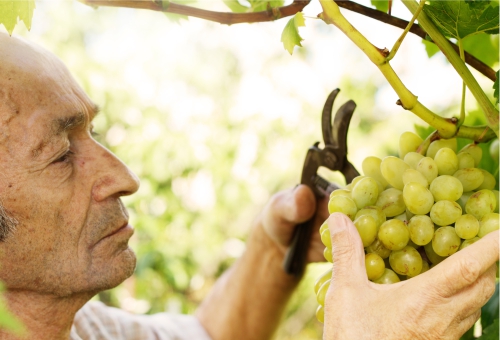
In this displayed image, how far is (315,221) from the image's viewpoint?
120cm

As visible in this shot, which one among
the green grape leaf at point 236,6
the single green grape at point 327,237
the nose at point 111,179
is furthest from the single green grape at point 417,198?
the nose at point 111,179

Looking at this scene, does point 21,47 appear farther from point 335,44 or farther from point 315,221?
point 335,44

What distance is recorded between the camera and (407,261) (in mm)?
608

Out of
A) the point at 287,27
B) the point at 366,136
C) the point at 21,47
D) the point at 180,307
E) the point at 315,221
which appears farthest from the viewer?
the point at 366,136

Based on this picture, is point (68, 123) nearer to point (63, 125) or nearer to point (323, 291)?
point (63, 125)

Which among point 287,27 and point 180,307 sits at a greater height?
point 287,27

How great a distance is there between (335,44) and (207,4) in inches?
99.3

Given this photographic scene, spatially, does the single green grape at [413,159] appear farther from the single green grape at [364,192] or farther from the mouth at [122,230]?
the mouth at [122,230]

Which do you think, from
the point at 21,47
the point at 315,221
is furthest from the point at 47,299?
the point at 315,221

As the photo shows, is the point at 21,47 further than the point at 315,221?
No

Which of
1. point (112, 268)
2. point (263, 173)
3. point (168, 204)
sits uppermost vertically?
point (112, 268)

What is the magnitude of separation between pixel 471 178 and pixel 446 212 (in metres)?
0.06

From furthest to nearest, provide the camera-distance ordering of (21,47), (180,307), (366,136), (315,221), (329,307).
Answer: (366,136) → (180,307) → (315,221) → (21,47) → (329,307)

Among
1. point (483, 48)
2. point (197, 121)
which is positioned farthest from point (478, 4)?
point (197, 121)
